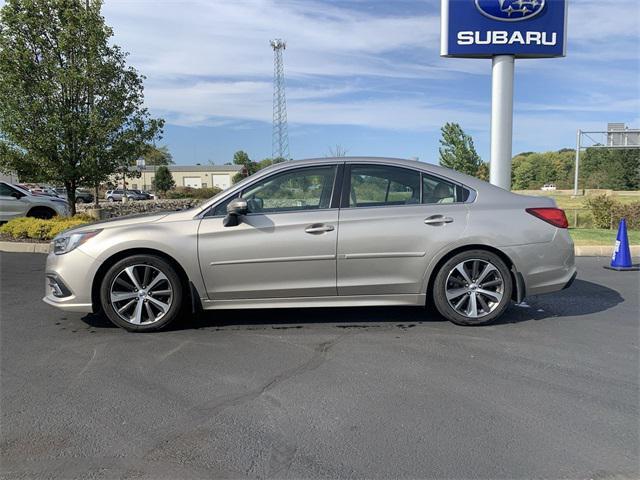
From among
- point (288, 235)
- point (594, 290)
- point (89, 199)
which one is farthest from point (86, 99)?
point (89, 199)

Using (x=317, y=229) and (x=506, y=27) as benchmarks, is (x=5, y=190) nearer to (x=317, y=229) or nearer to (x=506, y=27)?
(x=317, y=229)

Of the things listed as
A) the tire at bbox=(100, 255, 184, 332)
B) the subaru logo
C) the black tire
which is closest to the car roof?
the tire at bbox=(100, 255, 184, 332)

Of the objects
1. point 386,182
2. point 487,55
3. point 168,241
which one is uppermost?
point 487,55

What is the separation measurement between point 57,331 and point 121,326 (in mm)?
686

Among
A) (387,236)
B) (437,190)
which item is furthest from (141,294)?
(437,190)

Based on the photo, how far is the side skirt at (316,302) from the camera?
4.83 m

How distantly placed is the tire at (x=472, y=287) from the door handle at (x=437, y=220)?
1.13ft

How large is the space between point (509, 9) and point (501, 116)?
8.29 ft

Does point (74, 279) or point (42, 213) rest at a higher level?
point (42, 213)

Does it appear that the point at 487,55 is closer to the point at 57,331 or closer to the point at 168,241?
the point at 168,241

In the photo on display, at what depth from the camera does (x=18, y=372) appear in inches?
153

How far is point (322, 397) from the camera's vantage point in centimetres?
340

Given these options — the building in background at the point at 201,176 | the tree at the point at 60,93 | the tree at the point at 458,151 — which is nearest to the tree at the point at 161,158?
the building in background at the point at 201,176

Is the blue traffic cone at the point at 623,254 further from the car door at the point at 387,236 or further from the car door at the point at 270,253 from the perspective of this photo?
the car door at the point at 270,253
